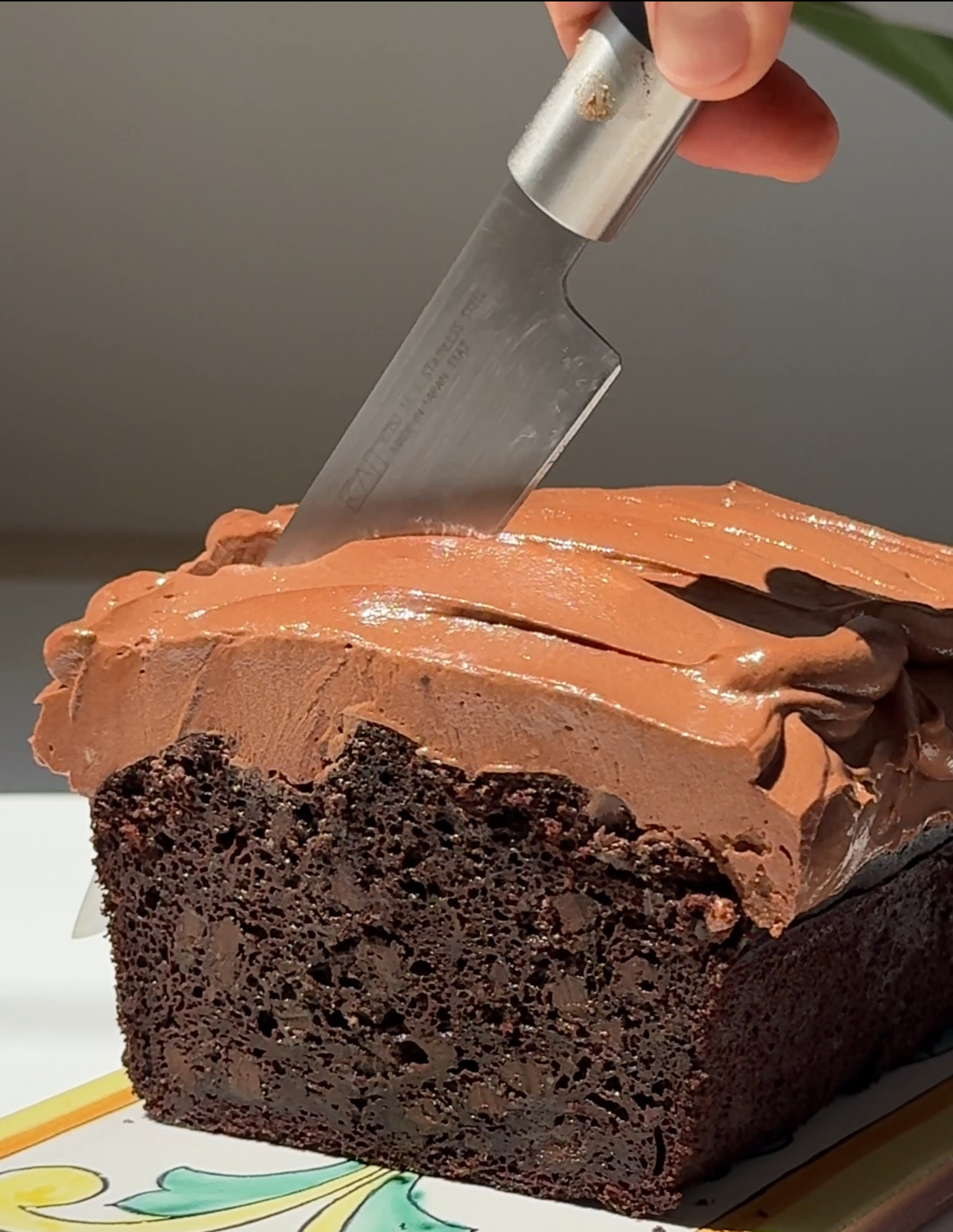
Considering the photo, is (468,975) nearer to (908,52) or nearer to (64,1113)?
(64,1113)

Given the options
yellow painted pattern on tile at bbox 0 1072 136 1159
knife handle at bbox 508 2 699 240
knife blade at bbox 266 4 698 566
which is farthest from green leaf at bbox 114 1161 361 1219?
knife handle at bbox 508 2 699 240

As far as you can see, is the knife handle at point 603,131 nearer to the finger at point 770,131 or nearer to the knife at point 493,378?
the knife at point 493,378

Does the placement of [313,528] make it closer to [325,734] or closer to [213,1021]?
[325,734]

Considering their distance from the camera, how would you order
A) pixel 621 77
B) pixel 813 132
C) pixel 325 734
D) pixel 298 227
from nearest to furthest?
pixel 621 77, pixel 325 734, pixel 813 132, pixel 298 227

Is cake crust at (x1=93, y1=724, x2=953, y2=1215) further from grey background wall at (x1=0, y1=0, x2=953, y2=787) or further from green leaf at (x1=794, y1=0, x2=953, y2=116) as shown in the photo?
grey background wall at (x1=0, y1=0, x2=953, y2=787)

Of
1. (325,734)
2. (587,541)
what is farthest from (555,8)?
(325,734)

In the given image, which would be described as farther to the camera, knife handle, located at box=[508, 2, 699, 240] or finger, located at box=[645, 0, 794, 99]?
knife handle, located at box=[508, 2, 699, 240]

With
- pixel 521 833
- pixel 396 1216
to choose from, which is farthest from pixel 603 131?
pixel 396 1216
